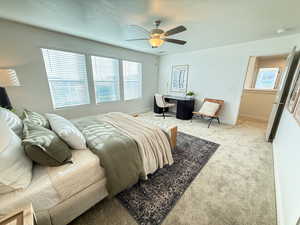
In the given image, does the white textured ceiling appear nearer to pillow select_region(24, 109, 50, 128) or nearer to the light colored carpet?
pillow select_region(24, 109, 50, 128)

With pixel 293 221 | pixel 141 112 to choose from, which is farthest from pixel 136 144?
pixel 141 112

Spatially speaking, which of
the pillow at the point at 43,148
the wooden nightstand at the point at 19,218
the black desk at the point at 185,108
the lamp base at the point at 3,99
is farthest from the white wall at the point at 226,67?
the lamp base at the point at 3,99

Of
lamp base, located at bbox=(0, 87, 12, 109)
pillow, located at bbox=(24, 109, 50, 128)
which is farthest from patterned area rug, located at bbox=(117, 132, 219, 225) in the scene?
lamp base, located at bbox=(0, 87, 12, 109)

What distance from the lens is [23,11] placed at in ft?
6.29

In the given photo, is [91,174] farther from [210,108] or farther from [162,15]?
[210,108]

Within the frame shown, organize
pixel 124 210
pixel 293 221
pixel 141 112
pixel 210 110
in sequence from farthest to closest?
pixel 141 112, pixel 210 110, pixel 124 210, pixel 293 221

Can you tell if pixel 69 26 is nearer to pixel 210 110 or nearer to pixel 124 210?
pixel 124 210

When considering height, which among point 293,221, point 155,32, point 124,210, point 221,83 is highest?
point 155,32

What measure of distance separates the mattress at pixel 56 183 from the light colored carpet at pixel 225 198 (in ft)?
1.35

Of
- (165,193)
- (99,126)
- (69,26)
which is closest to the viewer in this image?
(165,193)

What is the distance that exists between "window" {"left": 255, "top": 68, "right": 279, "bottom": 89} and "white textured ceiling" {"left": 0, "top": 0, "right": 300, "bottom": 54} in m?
2.31

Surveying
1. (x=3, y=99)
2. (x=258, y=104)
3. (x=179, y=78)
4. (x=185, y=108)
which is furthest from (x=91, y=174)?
(x=258, y=104)

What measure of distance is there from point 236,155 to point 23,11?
4434mm

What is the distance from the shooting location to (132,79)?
4.50m
